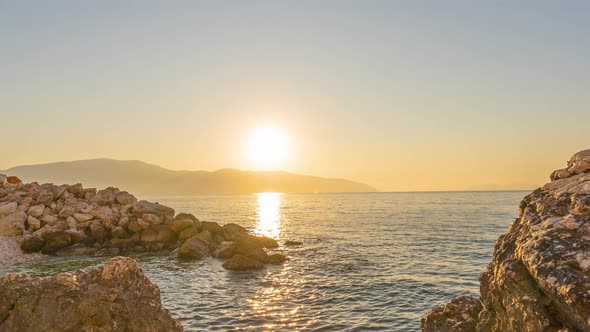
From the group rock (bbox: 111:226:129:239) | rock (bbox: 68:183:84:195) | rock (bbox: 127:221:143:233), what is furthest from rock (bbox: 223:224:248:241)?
rock (bbox: 68:183:84:195)

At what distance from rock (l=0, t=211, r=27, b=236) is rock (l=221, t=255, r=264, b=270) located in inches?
843

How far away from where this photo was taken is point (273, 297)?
2205 centimetres

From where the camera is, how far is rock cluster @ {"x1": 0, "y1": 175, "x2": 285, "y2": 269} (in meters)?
35.5

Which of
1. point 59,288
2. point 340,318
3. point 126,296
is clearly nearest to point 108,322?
point 126,296

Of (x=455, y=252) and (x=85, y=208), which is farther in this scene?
(x=85, y=208)

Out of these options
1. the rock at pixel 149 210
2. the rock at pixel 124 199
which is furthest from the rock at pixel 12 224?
the rock at pixel 149 210

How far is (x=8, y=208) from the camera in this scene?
38875 millimetres

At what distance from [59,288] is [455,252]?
116ft

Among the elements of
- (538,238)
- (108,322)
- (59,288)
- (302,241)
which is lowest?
(302,241)

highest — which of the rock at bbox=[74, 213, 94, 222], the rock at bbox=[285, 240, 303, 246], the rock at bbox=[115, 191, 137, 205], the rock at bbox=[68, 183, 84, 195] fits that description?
the rock at bbox=[68, 183, 84, 195]

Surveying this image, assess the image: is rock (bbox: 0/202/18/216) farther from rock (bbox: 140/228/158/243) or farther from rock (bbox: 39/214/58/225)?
rock (bbox: 140/228/158/243)

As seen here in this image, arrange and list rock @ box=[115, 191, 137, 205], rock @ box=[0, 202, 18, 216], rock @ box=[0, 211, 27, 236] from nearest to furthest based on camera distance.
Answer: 1. rock @ box=[0, 211, 27, 236]
2. rock @ box=[0, 202, 18, 216]
3. rock @ box=[115, 191, 137, 205]

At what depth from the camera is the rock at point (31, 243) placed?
113ft

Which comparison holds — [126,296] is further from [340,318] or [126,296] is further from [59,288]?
[340,318]
